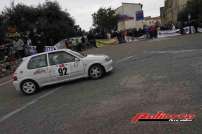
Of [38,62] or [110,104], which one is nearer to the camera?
[110,104]

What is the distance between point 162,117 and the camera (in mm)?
6586

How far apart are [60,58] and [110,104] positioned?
4765 mm

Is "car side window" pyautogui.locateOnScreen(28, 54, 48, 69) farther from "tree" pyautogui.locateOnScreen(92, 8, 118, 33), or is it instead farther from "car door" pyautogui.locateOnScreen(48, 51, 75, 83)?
"tree" pyautogui.locateOnScreen(92, 8, 118, 33)

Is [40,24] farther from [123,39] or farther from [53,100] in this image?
[53,100]

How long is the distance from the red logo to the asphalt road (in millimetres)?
137

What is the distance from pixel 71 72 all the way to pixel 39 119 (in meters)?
4.70

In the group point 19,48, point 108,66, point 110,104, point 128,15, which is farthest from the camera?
point 128,15

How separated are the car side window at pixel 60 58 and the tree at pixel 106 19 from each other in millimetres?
77430

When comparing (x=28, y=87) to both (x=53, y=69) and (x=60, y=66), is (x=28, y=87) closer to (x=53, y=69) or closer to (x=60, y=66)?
(x=53, y=69)

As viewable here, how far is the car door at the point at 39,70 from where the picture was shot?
12.2 m

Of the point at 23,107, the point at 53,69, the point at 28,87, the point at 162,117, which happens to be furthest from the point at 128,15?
the point at 162,117

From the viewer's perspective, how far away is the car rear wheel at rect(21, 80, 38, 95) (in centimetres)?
1209

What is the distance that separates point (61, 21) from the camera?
4062 centimetres

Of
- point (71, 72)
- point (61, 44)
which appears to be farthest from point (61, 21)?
point (71, 72)
